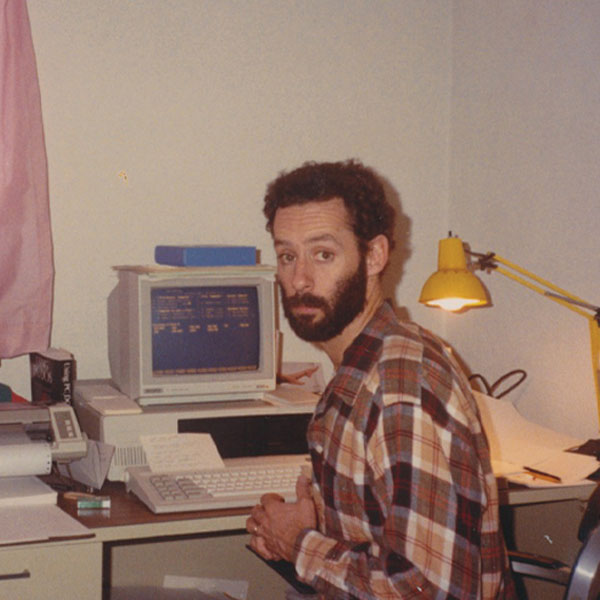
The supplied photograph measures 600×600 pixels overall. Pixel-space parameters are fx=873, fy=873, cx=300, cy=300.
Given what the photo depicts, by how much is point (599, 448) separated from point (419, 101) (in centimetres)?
124

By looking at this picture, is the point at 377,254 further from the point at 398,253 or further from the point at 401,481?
the point at 398,253

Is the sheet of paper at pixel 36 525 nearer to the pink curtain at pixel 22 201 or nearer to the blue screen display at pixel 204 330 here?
the blue screen display at pixel 204 330

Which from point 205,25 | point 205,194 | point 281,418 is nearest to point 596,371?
point 281,418

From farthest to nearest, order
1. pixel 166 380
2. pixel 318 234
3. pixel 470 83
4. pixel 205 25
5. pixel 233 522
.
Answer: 1. pixel 470 83
2. pixel 205 25
3. pixel 166 380
4. pixel 233 522
5. pixel 318 234

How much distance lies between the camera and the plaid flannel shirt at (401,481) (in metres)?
1.21

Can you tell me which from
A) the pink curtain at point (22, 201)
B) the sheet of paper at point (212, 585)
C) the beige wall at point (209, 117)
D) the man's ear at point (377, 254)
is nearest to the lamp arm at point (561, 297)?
the beige wall at point (209, 117)

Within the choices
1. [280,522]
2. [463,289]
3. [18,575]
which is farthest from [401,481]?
[463,289]

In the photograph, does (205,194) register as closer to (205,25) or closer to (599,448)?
(205,25)

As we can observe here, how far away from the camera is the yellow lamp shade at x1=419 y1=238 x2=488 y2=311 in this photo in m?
2.25

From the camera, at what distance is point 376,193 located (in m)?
1.58

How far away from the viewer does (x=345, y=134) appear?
106 inches

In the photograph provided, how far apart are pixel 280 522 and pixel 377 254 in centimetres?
50

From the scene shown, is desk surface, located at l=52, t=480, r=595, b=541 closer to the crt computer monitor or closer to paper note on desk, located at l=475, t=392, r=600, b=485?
the crt computer monitor

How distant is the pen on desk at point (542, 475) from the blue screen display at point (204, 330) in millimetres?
695
